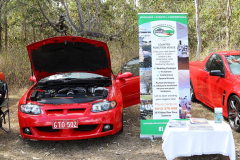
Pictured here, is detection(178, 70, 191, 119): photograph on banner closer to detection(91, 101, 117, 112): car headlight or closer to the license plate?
detection(91, 101, 117, 112): car headlight

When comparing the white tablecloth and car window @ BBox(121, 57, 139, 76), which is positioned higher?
car window @ BBox(121, 57, 139, 76)

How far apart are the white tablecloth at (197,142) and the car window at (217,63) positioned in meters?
2.30

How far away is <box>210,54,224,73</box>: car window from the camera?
5024 millimetres

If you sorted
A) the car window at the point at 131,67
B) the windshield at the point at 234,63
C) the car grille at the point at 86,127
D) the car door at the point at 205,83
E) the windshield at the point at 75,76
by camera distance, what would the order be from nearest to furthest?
the car grille at the point at 86,127 < the windshield at the point at 234,63 < the windshield at the point at 75,76 < the car door at the point at 205,83 < the car window at the point at 131,67

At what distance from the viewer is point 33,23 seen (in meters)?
14.7

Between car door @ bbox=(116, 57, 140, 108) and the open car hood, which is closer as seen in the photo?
the open car hood

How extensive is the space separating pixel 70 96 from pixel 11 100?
4.85 metres

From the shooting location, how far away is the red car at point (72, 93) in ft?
11.8

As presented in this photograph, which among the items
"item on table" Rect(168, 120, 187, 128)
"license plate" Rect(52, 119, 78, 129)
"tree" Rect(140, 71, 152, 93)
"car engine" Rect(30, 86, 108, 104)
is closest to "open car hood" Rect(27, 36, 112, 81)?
"car engine" Rect(30, 86, 108, 104)

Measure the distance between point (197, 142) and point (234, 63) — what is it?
2.57 metres

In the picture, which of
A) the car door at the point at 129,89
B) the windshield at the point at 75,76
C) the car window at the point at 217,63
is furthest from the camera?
the car door at the point at 129,89

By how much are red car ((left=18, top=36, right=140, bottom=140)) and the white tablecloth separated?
3.55 ft

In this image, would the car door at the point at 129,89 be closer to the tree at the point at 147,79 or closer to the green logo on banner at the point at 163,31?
the tree at the point at 147,79

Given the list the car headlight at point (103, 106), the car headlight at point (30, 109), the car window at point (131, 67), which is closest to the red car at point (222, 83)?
the car window at point (131, 67)
